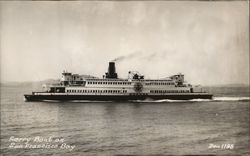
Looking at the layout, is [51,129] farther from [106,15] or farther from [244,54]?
[244,54]

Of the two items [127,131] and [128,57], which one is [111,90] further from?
[127,131]

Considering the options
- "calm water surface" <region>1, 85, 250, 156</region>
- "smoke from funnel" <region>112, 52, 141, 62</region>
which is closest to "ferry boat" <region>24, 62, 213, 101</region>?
"calm water surface" <region>1, 85, 250, 156</region>

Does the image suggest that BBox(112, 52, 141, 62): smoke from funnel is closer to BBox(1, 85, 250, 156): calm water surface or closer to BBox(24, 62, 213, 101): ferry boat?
BBox(1, 85, 250, 156): calm water surface

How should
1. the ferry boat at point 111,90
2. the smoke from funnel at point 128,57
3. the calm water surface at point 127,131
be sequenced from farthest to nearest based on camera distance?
1. the ferry boat at point 111,90
2. the smoke from funnel at point 128,57
3. the calm water surface at point 127,131

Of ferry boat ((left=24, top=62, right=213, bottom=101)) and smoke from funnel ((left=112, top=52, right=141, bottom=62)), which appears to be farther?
ferry boat ((left=24, top=62, right=213, bottom=101))

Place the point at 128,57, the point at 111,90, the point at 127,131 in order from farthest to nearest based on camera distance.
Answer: the point at 111,90, the point at 128,57, the point at 127,131

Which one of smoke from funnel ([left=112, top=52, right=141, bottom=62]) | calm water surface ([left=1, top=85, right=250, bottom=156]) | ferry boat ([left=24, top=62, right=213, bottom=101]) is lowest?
calm water surface ([left=1, top=85, right=250, bottom=156])

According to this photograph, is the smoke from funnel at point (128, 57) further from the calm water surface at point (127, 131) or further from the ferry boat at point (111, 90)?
the ferry boat at point (111, 90)

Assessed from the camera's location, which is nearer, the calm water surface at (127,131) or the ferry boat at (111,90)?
the calm water surface at (127,131)

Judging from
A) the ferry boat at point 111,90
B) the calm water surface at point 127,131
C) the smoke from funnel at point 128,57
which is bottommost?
the calm water surface at point 127,131

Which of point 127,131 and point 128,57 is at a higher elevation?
point 128,57

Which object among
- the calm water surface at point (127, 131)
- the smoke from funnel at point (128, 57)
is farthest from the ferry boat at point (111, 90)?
the smoke from funnel at point (128, 57)

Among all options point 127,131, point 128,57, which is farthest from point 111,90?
point 127,131
